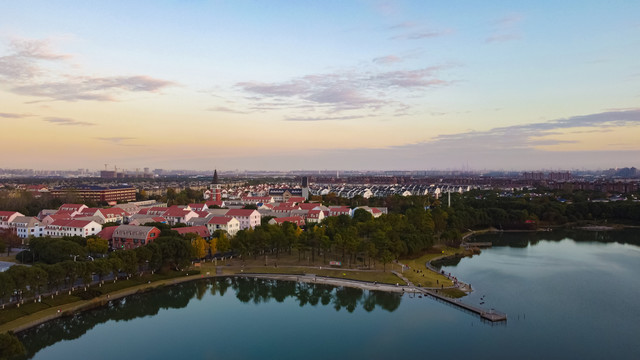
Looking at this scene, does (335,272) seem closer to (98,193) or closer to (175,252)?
(175,252)

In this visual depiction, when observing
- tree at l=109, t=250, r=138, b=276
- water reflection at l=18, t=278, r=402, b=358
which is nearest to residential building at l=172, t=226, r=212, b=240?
water reflection at l=18, t=278, r=402, b=358

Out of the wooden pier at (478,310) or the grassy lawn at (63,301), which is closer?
the grassy lawn at (63,301)

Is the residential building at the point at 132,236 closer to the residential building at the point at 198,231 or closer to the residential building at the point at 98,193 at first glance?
the residential building at the point at 198,231

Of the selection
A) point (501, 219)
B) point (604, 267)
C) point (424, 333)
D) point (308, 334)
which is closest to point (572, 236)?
point (501, 219)

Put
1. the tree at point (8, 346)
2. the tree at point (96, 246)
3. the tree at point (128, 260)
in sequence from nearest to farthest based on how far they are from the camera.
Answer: the tree at point (8, 346)
the tree at point (128, 260)
the tree at point (96, 246)

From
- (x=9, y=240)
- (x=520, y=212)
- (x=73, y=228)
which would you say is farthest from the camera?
(x=520, y=212)

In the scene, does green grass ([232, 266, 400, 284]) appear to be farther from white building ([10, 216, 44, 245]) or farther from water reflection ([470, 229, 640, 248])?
white building ([10, 216, 44, 245])

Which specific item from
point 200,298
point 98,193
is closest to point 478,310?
point 200,298

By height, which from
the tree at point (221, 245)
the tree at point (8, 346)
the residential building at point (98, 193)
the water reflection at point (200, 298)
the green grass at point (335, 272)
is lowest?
the water reflection at point (200, 298)

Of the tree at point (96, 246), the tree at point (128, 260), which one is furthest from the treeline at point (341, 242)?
the tree at point (96, 246)
